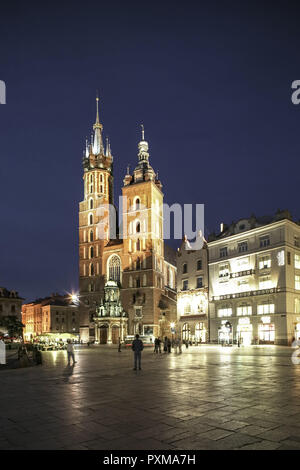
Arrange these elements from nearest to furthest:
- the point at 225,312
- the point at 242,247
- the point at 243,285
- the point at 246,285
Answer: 1. the point at 246,285
2. the point at 243,285
3. the point at 242,247
4. the point at 225,312

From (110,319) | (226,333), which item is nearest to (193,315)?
(226,333)

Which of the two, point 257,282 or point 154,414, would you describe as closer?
point 154,414

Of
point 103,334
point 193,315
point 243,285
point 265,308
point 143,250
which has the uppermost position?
point 143,250

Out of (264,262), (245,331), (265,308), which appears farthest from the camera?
(245,331)

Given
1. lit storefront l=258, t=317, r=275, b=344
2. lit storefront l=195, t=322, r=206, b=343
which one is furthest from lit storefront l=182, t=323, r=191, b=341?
lit storefront l=258, t=317, r=275, b=344

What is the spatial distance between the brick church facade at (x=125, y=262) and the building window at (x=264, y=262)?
30.1 metres

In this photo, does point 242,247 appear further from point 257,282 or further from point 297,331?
point 297,331

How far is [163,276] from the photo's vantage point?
84.5 meters

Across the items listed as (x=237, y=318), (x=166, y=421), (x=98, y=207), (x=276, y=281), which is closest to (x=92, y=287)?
(x=98, y=207)

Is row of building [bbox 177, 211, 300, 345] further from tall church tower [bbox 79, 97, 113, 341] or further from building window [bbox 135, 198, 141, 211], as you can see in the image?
tall church tower [bbox 79, 97, 113, 341]

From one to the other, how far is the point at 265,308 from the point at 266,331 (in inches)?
111

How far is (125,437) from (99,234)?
273 ft

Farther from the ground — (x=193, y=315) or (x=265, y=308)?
(x=265, y=308)

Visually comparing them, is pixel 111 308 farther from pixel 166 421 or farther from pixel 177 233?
pixel 166 421
